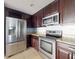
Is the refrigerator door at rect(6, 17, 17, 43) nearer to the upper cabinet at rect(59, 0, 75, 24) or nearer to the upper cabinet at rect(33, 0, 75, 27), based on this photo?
the upper cabinet at rect(33, 0, 75, 27)

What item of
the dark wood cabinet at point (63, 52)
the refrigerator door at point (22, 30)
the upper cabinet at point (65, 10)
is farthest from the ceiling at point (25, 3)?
the dark wood cabinet at point (63, 52)

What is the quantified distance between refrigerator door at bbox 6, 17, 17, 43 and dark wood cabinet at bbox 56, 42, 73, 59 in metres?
2.15

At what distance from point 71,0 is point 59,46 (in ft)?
3.89

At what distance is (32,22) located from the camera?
5258 millimetres

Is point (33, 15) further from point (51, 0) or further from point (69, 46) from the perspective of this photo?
point (69, 46)

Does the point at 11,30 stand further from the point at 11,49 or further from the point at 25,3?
the point at 25,3

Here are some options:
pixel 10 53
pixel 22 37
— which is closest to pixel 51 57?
pixel 10 53

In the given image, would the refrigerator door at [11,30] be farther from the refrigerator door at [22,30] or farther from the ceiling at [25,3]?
the ceiling at [25,3]

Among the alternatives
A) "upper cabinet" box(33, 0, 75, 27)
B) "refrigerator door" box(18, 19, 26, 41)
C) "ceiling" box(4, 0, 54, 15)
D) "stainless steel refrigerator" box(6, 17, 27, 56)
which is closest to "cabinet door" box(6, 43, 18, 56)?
"stainless steel refrigerator" box(6, 17, 27, 56)

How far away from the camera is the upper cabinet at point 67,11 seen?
220cm

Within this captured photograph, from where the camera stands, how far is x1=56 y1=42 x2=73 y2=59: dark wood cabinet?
1.80 m

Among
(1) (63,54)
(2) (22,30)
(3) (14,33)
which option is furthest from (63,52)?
(2) (22,30)

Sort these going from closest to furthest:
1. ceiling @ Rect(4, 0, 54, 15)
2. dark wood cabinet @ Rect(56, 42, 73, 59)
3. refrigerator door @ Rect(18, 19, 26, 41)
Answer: dark wood cabinet @ Rect(56, 42, 73, 59), ceiling @ Rect(4, 0, 54, 15), refrigerator door @ Rect(18, 19, 26, 41)
